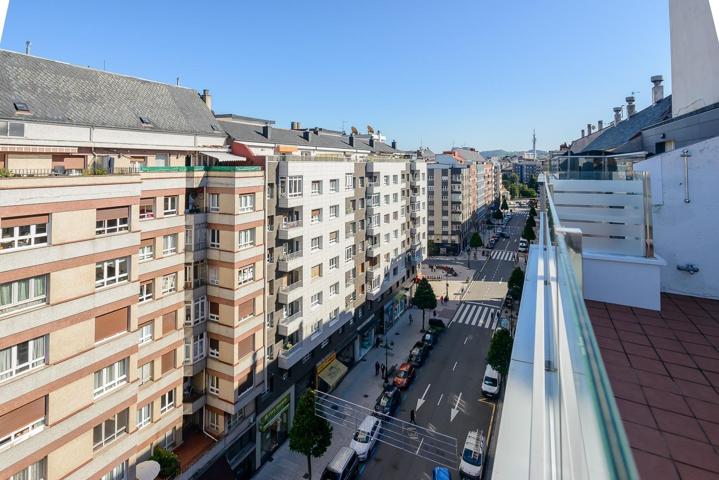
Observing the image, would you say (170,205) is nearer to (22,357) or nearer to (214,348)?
(214,348)

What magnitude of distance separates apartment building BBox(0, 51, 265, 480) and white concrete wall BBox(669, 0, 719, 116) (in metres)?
19.1

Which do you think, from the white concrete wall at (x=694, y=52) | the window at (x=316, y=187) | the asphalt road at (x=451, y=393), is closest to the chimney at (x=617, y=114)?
the asphalt road at (x=451, y=393)

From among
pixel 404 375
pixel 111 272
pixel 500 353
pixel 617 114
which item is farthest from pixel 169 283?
pixel 617 114

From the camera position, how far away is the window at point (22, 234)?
11438mm

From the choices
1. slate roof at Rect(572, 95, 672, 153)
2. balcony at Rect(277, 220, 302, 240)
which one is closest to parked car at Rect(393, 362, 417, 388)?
balcony at Rect(277, 220, 302, 240)

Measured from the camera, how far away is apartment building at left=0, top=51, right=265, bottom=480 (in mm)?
11906

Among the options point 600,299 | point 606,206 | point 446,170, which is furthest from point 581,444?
point 446,170

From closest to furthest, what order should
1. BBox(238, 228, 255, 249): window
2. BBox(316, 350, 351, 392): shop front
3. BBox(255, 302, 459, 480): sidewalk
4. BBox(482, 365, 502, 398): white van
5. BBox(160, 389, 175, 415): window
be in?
1. BBox(160, 389, 175, 415): window
2. BBox(238, 228, 255, 249): window
3. BBox(255, 302, 459, 480): sidewalk
4. BBox(316, 350, 351, 392): shop front
5. BBox(482, 365, 502, 398): white van

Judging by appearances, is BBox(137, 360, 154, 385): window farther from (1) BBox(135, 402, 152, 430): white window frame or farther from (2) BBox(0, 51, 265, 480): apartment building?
(1) BBox(135, 402, 152, 430): white window frame

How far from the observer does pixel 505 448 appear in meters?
3.42

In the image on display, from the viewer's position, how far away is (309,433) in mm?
20125

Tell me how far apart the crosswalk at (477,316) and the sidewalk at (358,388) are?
1.07 m

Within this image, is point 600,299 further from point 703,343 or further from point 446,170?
point 446,170

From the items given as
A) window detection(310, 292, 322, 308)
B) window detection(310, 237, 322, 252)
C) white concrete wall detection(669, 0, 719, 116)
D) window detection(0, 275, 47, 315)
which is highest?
white concrete wall detection(669, 0, 719, 116)
